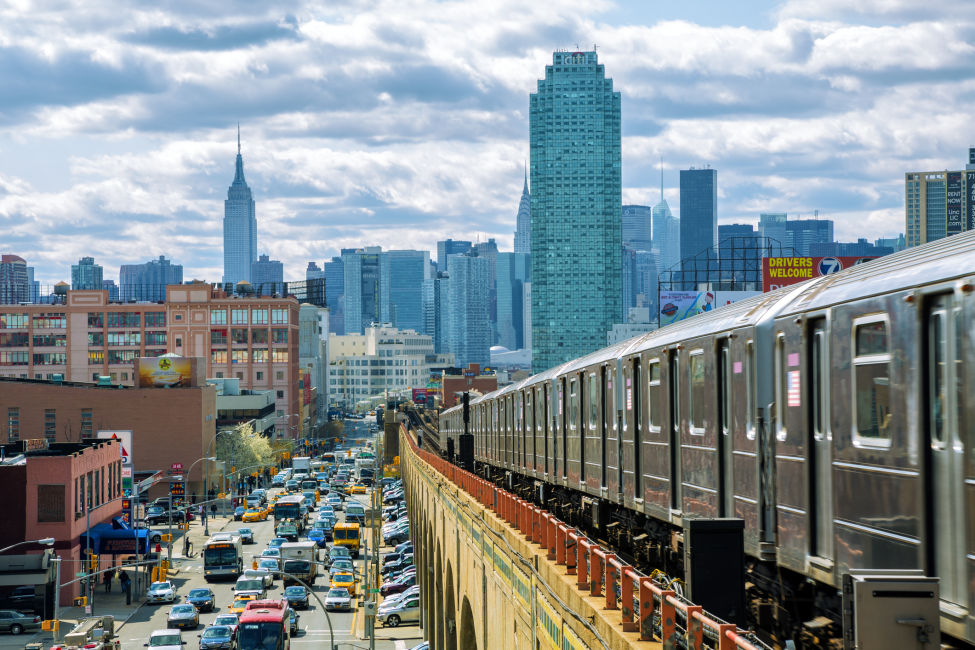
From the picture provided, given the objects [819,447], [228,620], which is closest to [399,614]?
[228,620]

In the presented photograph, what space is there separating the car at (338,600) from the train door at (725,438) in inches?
1701

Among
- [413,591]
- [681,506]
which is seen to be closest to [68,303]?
[413,591]

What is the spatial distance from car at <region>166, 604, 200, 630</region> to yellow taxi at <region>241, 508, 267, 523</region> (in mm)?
41084

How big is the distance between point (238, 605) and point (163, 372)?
177 feet

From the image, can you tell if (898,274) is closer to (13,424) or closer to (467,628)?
(467,628)

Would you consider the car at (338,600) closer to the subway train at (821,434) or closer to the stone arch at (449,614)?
the stone arch at (449,614)

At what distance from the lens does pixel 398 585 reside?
60.1m

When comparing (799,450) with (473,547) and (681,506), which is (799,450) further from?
(473,547)

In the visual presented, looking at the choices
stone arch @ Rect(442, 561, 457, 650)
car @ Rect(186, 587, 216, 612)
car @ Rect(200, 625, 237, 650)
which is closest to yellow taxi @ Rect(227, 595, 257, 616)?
car @ Rect(186, 587, 216, 612)

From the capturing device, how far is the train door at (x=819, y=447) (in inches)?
396

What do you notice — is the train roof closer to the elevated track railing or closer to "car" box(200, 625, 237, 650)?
the elevated track railing

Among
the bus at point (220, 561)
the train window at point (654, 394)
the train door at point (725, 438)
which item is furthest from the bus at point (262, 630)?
the train door at point (725, 438)

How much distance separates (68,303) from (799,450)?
152164mm

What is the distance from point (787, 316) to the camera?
11.3 meters
